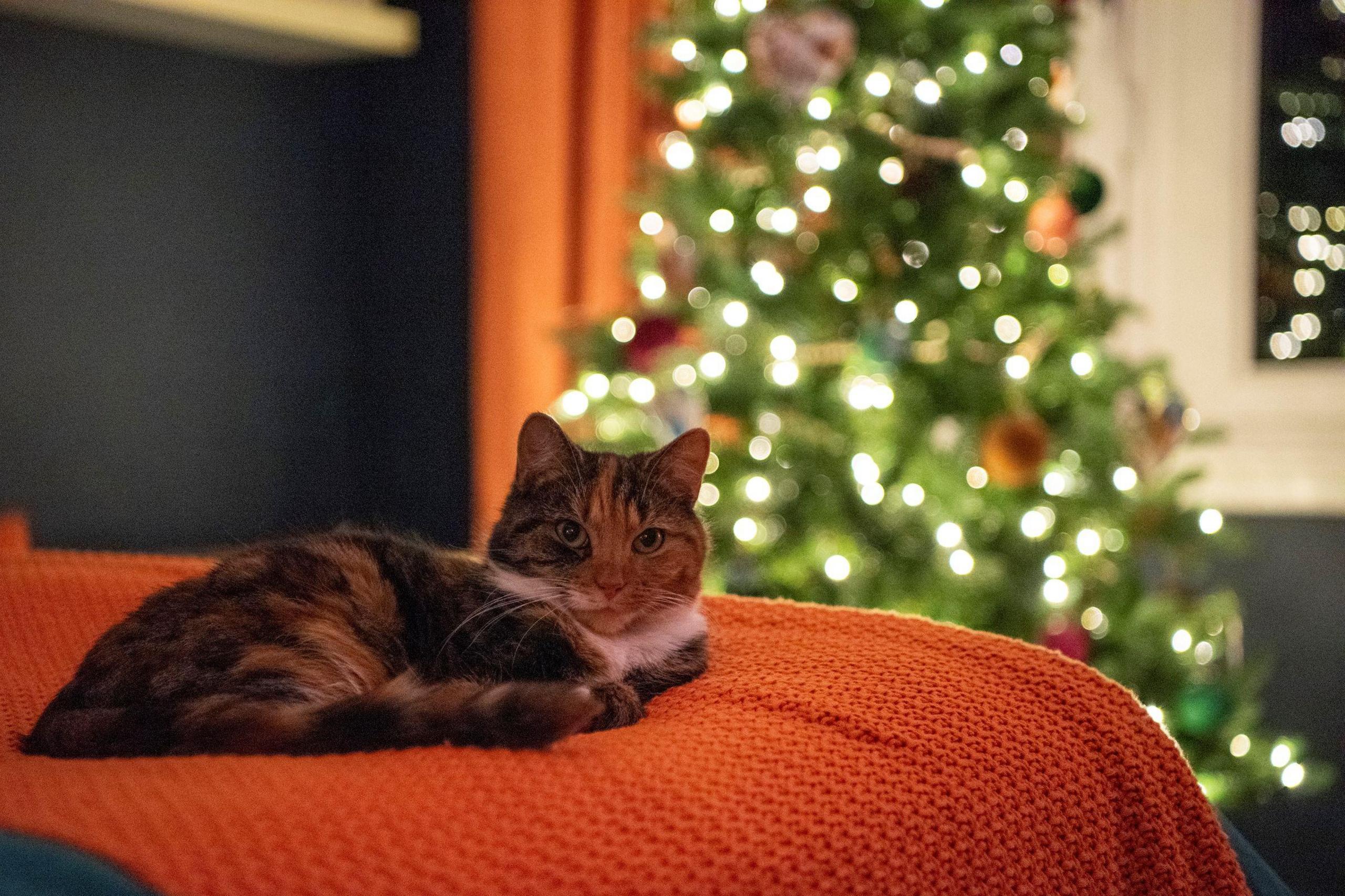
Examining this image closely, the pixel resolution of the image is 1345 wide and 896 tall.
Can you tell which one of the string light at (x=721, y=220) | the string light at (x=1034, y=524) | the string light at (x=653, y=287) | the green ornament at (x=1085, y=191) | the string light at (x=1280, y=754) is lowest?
the string light at (x=1280, y=754)

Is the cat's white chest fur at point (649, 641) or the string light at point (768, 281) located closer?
the cat's white chest fur at point (649, 641)

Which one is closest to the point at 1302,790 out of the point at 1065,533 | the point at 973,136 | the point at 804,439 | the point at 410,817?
the point at 1065,533

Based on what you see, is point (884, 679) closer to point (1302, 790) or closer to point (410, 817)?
point (410, 817)

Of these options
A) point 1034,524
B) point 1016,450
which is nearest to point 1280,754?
point 1034,524

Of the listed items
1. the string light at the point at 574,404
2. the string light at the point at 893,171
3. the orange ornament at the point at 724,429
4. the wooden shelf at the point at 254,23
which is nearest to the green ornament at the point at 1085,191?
the string light at the point at 893,171

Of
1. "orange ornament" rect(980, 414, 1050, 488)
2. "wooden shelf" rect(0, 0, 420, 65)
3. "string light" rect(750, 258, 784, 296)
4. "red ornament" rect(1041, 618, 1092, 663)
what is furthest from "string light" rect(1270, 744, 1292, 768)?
"wooden shelf" rect(0, 0, 420, 65)

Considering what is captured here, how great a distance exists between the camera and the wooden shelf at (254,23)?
8.68ft

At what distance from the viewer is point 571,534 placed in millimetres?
1233

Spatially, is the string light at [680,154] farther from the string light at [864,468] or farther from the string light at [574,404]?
the string light at [864,468]

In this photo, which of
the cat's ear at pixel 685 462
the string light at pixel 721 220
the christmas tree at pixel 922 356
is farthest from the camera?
the string light at pixel 721 220

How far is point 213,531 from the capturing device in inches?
126

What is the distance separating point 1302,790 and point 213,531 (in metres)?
2.85

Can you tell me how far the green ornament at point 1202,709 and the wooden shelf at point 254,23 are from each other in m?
2.46

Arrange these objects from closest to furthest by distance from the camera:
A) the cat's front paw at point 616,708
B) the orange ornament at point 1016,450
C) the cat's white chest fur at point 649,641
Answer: the cat's front paw at point 616,708 < the cat's white chest fur at point 649,641 < the orange ornament at point 1016,450
